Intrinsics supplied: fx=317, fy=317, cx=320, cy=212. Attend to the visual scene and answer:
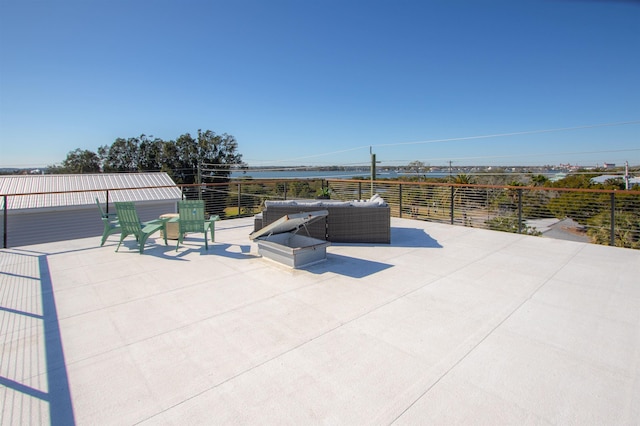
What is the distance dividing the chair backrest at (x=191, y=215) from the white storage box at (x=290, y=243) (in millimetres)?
1025

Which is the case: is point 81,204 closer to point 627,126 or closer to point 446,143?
point 446,143

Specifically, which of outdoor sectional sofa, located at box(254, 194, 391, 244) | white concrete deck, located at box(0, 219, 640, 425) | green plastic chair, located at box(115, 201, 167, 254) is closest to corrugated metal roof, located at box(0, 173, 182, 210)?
green plastic chair, located at box(115, 201, 167, 254)

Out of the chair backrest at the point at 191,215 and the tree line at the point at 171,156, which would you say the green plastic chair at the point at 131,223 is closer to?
the chair backrest at the point at 191,215

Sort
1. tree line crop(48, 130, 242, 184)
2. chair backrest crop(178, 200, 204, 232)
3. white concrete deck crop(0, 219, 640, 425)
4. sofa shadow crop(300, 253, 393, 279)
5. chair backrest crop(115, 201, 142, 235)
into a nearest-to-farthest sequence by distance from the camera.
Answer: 1. white concrete deck crop(0, 219, 640, 425)
2. sofa shadow crop(300, 253, 393, 279)
3. chair backrest crop(115, 201, 142, 235)
4. chair backrest crop(178, 200, 204, 232)
5. tree line crop(48, 130, 242, 184)

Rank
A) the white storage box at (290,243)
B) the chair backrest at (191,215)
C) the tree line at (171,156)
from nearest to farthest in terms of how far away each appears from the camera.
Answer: the white storage box at (290,243) → the chair backrest at (191,215) → the tree line at (171,156)

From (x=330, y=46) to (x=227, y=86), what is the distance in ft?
16.3

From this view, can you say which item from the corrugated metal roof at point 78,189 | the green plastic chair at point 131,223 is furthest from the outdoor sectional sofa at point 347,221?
the corrugated metal roof at point 78,189

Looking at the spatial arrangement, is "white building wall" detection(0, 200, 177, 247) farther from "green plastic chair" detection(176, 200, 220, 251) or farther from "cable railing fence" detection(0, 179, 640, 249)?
"green plastic chair" detection(176, 200, 220, 251)

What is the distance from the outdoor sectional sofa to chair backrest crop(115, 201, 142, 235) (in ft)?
6.01

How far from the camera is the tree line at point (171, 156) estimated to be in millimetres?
29844

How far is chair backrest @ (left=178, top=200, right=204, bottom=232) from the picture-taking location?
469 cm

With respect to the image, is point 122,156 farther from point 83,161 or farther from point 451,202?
point 451,202

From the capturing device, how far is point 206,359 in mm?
2002

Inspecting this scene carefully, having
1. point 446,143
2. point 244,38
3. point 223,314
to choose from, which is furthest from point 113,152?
point 223,314
